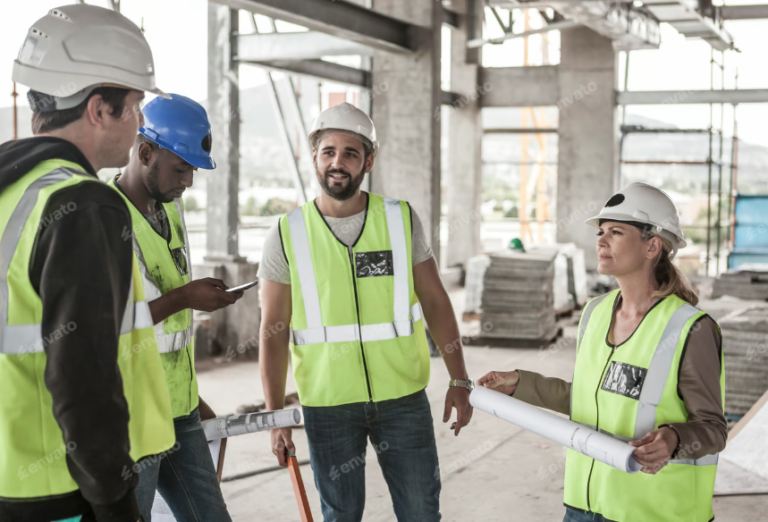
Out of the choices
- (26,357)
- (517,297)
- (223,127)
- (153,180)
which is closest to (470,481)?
(153,180)

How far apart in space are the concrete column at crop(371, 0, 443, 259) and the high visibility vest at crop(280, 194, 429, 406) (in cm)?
658

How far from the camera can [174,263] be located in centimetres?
293

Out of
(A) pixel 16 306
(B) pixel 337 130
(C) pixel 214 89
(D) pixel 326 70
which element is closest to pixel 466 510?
(B) pixel 337 130

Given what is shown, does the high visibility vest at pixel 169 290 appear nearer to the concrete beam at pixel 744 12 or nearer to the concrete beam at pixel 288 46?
the concrete beam at pixel 288 46

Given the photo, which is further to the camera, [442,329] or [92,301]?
[442,329]

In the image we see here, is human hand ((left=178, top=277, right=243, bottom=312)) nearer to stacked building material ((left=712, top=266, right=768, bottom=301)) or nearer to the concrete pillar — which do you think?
the concrete pillar

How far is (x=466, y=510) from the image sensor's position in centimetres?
510

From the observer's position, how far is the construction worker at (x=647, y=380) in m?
2.47

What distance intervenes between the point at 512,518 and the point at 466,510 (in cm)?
30

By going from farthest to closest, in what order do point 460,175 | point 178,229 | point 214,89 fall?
point 460,175 < point 214,89 < point 178,229

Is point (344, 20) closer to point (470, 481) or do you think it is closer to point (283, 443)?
point (470, 481)

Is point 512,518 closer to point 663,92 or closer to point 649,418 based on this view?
point 649,418

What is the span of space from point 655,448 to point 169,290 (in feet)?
5.41

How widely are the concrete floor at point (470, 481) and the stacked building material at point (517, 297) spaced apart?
10.3ft
